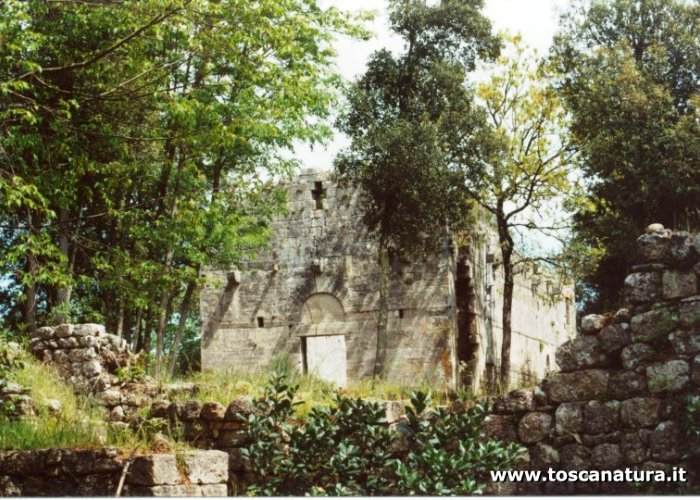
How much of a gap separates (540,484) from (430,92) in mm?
8597

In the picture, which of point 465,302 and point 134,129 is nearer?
point 134,129

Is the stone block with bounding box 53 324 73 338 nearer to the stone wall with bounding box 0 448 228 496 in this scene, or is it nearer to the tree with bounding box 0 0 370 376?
the tree with bounding box 0 0 370 376

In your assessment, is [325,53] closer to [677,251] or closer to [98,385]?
[98,385]

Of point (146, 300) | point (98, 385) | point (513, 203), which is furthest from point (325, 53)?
point (98, 385)

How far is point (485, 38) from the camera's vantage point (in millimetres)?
14953

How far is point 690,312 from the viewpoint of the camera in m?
8.47

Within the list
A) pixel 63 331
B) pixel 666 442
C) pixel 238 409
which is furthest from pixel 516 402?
pixel 63 331

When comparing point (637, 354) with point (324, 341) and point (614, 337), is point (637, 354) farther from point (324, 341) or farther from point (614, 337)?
point (324, 341)

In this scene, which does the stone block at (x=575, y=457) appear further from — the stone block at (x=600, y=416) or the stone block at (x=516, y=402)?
the stone block at (x=516, y=402)

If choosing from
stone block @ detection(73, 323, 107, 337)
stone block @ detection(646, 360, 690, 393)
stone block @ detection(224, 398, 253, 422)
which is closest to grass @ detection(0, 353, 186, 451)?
stone block @ detection(73, 323, 107, 337)

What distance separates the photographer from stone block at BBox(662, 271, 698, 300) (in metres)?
8.48

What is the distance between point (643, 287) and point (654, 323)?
0.34m

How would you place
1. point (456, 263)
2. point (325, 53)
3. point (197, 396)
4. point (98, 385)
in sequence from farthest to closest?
1. point (456, 263)
2. point (325, 53)
3. point (98, 385)
4. point (197, 396)

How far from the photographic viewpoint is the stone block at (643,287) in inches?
341
